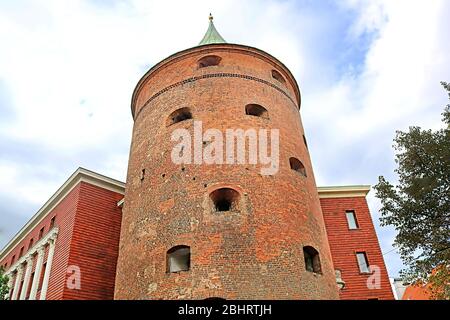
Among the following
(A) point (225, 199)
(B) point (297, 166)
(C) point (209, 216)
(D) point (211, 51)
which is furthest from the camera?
(D) point (211, 51)

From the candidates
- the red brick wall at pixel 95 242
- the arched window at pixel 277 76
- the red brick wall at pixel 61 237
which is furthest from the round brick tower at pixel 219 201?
the red brick wall at pixel 61 237

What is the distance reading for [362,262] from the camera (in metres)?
17.9

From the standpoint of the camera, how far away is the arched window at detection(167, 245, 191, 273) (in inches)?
448

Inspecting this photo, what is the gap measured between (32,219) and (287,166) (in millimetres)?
15544

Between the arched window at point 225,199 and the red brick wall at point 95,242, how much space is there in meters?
6.97

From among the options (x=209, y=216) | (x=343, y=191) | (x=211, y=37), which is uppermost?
(x=211, y=37)

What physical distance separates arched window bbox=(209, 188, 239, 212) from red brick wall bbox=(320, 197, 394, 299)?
25.7 feet

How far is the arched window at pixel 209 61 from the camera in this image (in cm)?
1565

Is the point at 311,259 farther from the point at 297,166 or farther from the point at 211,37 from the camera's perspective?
the point at 211,37

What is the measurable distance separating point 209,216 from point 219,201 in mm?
951

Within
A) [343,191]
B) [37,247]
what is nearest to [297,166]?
[343,191]

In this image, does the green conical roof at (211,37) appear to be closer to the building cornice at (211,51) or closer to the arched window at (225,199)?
the building cornice at (211,51)

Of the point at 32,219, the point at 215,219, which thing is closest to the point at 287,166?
the point at 215,219
